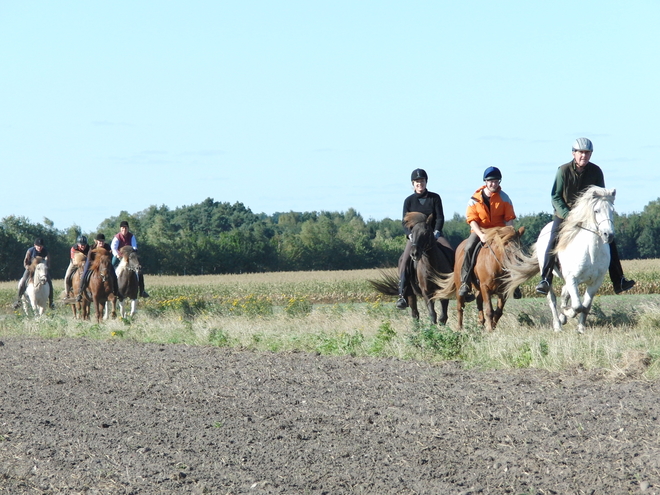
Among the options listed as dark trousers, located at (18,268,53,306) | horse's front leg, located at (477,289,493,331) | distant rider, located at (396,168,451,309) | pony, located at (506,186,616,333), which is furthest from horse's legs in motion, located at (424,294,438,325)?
dark trousers, located at (18,268,53,306)

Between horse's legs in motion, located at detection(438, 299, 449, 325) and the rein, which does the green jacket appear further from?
horse's legs in motion, located at detection(438, 299, 449, 325)

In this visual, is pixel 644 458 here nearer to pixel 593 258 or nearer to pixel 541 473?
pixel 541 473

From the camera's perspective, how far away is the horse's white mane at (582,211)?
36.1 feet

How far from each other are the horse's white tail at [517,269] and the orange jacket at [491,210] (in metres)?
0.75

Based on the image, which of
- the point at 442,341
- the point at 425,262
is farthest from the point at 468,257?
the point at 442,341

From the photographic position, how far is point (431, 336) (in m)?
10.0

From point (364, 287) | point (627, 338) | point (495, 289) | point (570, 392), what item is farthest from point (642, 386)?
point (364, 287)

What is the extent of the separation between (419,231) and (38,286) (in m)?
13.4

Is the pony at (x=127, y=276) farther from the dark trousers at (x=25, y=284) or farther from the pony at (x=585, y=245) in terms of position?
the pony at (x=585, y=245)

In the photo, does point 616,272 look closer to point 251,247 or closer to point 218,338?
point 218,338

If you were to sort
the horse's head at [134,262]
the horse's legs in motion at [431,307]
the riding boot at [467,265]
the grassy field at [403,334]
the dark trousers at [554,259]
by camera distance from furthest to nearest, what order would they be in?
the horse's head at [134,262]
the horse's legs in motion at [431,307]
the riding boot at [467,265]
the dark trousers at [554,259]
the grassy field at [403,334]

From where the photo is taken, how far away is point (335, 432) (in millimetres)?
6422

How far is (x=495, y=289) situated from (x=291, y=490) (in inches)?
310

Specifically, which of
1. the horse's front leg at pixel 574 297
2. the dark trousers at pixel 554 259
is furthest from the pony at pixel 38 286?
the horse's front leg at pixel 574 297
